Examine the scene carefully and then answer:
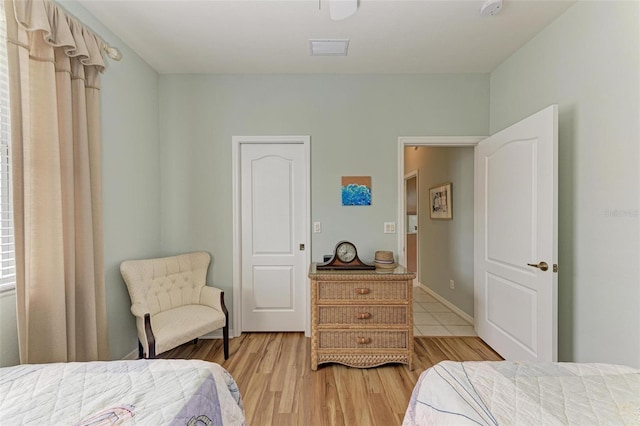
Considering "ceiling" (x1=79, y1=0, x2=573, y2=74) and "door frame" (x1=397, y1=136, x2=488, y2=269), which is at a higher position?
"ceiling" (x1=79, y1=0, x2=573, y2=74)

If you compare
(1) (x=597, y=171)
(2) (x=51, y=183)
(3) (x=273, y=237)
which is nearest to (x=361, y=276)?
(3) (x=273, y=237)

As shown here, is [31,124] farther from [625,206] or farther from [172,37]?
[625,206]

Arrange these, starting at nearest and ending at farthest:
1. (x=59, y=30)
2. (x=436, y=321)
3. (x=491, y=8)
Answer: (x=59, y=30), (x=491, y=8), (x=436, y=321)

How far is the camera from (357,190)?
2.91 m

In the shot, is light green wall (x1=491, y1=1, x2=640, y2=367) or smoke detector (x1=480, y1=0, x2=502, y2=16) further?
smoke detector (x1=480, y1=0, x2=502, y2=16)

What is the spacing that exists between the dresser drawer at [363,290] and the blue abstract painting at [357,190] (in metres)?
0.88

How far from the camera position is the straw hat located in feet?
8.49

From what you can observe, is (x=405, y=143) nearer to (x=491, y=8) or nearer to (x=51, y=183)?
(x=491, y=8)

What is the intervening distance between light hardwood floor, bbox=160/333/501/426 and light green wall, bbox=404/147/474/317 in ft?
2.97

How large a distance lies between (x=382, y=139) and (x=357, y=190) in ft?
1.88

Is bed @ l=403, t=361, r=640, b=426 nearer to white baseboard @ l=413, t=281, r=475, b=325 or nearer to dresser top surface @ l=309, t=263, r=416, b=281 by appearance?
dresser top surface @ l=309, t=263, r=416, b=281

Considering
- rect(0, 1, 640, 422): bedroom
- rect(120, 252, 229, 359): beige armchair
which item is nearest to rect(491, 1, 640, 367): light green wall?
rect(0, 1, 640, 422): bedroom

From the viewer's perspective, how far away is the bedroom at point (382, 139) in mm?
1661

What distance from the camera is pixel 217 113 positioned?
2.91 meters
